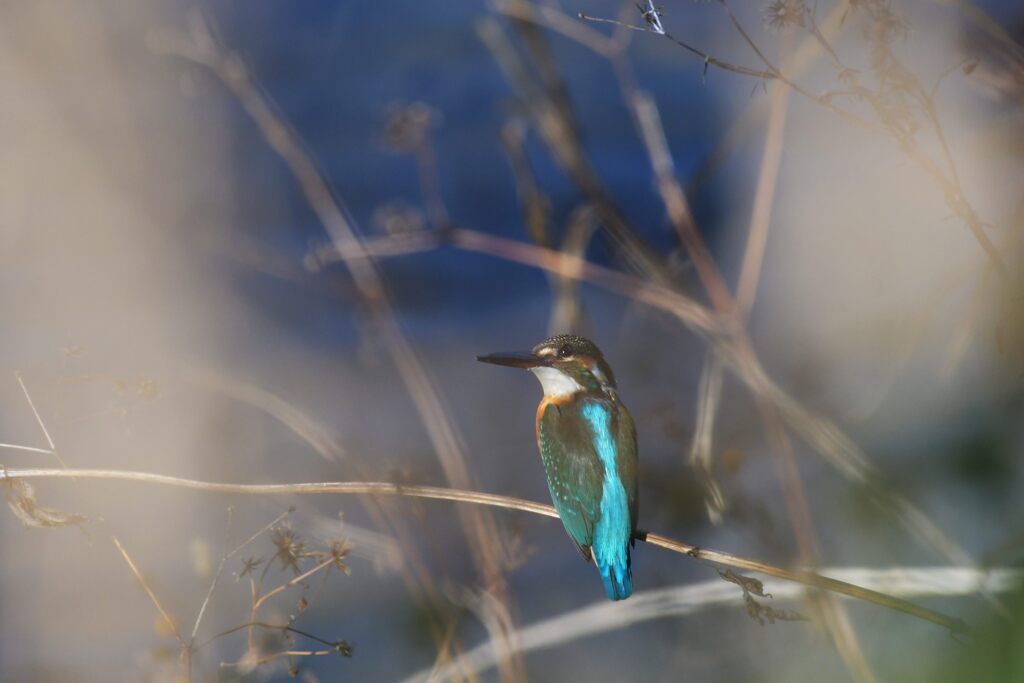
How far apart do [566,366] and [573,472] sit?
118 millimetres

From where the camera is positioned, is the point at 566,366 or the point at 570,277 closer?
the point at 566,366

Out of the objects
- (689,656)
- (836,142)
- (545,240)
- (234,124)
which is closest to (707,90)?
(836,142)

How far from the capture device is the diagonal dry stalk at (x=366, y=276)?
40.7 inches

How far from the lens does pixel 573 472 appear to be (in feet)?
3.18

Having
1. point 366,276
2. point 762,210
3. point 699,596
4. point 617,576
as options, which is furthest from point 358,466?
point 762,210

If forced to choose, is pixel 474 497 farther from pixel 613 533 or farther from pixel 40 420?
pixel 40 420

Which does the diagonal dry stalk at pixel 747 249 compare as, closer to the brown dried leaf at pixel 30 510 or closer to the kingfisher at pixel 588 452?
the kingfisher at pixel 588 452

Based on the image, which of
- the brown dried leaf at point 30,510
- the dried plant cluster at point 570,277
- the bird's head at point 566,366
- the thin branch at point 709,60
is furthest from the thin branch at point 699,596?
the thin branch at point 709,60

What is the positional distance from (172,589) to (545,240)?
0.61 meters

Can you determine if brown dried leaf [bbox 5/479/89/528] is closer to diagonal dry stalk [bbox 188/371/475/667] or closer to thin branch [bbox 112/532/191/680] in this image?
thin branch [bbox 112/532/191/680]

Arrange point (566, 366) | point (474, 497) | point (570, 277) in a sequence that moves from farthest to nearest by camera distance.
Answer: point (570, 277) → point (566, 366) → point (474, 497)

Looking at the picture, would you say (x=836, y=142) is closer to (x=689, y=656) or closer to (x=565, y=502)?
(x=565, y=502)

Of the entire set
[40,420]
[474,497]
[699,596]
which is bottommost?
[699,596]

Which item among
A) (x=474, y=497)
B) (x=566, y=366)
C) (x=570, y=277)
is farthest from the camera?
(x=570, y=277)
